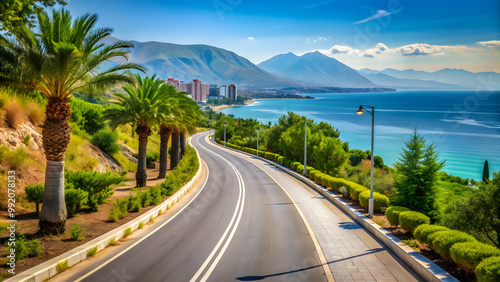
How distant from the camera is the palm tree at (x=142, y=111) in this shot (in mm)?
23953

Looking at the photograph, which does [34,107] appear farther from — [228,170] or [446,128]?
[446,128]

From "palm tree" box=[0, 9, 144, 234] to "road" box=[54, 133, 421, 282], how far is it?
3.34 meters

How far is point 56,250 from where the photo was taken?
10758mm

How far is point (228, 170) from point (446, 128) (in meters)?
134

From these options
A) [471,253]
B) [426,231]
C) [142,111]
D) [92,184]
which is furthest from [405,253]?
[142,111]

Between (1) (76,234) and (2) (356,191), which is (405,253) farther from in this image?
(1) (76,234)

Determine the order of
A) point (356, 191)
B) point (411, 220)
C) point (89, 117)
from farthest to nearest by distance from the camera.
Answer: point (89, 117) → point (356, 191) → point (411, 220)

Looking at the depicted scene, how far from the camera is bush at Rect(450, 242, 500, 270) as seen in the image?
27.3ft

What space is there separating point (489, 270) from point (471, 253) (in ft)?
3.93

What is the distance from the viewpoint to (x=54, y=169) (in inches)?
494

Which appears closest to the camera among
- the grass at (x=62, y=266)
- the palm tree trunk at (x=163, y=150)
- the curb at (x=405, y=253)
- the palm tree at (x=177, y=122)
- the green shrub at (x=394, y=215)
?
the curb at (x=405, y=253)

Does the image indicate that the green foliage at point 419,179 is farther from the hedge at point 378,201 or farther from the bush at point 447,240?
the bush at point 447,240

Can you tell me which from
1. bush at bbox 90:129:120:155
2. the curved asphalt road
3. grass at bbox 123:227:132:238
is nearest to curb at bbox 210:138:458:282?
the curved asphalt road

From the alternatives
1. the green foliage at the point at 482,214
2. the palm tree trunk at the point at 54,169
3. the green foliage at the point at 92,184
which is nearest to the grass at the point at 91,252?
the palm tree trunk at the point at 54,169
